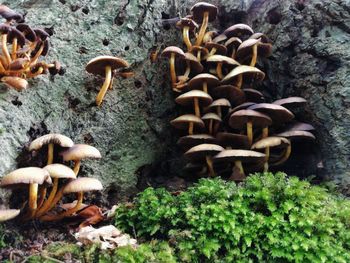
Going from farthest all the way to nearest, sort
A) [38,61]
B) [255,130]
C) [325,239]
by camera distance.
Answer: [255,130] → [38,61] → [325,239]

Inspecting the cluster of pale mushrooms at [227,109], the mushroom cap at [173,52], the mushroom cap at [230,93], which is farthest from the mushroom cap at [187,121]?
the mushroom cap at [173,52]

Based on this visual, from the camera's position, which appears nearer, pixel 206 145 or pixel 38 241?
pixel 38 241

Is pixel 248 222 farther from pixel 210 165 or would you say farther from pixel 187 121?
pixel 187 121

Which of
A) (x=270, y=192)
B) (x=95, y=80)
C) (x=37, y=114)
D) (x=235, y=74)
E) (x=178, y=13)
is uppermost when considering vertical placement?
(x=178, y=13)

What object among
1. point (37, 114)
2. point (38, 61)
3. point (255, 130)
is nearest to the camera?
point (37, 114)

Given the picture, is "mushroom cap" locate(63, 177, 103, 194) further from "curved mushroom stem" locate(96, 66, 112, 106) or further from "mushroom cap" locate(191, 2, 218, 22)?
"mushroom cap" locate(191, 2, 218, 22)

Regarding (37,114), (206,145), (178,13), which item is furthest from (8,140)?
(178,13)

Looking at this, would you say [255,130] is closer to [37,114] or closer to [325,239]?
[325,239]
